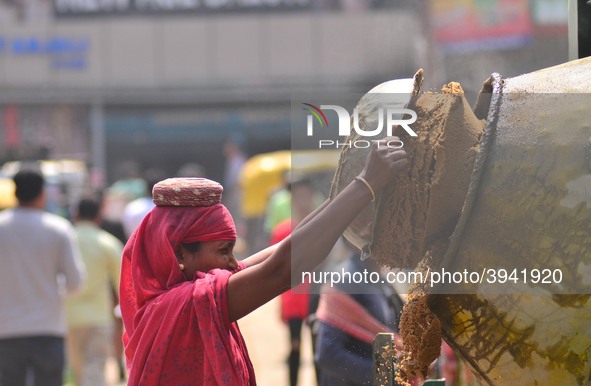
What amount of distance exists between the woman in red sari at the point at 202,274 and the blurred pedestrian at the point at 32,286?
12.1 ft

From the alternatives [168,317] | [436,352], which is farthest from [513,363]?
[168,317]

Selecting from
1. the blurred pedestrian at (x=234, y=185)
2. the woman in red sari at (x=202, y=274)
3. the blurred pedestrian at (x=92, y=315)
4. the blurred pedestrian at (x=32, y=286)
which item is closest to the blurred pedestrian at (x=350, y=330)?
the woman in red sari at (x=202, y=274)

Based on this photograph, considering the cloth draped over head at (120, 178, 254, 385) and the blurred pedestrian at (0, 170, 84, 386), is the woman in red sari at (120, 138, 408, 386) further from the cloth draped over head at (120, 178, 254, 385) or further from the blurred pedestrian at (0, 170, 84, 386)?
the blurred pedestrian at (0, 170, 84, 386)

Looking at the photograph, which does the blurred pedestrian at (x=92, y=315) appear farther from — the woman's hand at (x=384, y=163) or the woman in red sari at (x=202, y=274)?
the woman's hand at (x=384, y=163)

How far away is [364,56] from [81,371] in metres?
19.1

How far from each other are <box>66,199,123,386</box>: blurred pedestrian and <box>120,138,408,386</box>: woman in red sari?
16.0ft

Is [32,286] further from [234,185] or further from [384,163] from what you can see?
[234,185]

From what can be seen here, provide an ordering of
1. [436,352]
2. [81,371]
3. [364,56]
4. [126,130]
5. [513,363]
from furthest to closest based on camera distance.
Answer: [126,130] → [364,56] → [81,371] → [436,352] → [513,363]

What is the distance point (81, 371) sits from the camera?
26.9 feet

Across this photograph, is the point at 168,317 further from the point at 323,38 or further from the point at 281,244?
the point at 323,38

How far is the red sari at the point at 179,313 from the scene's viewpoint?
3.07 metres

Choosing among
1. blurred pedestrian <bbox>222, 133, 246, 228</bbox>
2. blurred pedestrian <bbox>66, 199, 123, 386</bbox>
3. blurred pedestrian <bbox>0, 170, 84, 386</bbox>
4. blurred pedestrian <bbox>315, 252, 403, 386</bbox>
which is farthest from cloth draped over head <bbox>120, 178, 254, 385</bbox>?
blurred pedestrian <bbox>222, 133, 246, 228</bbox>
